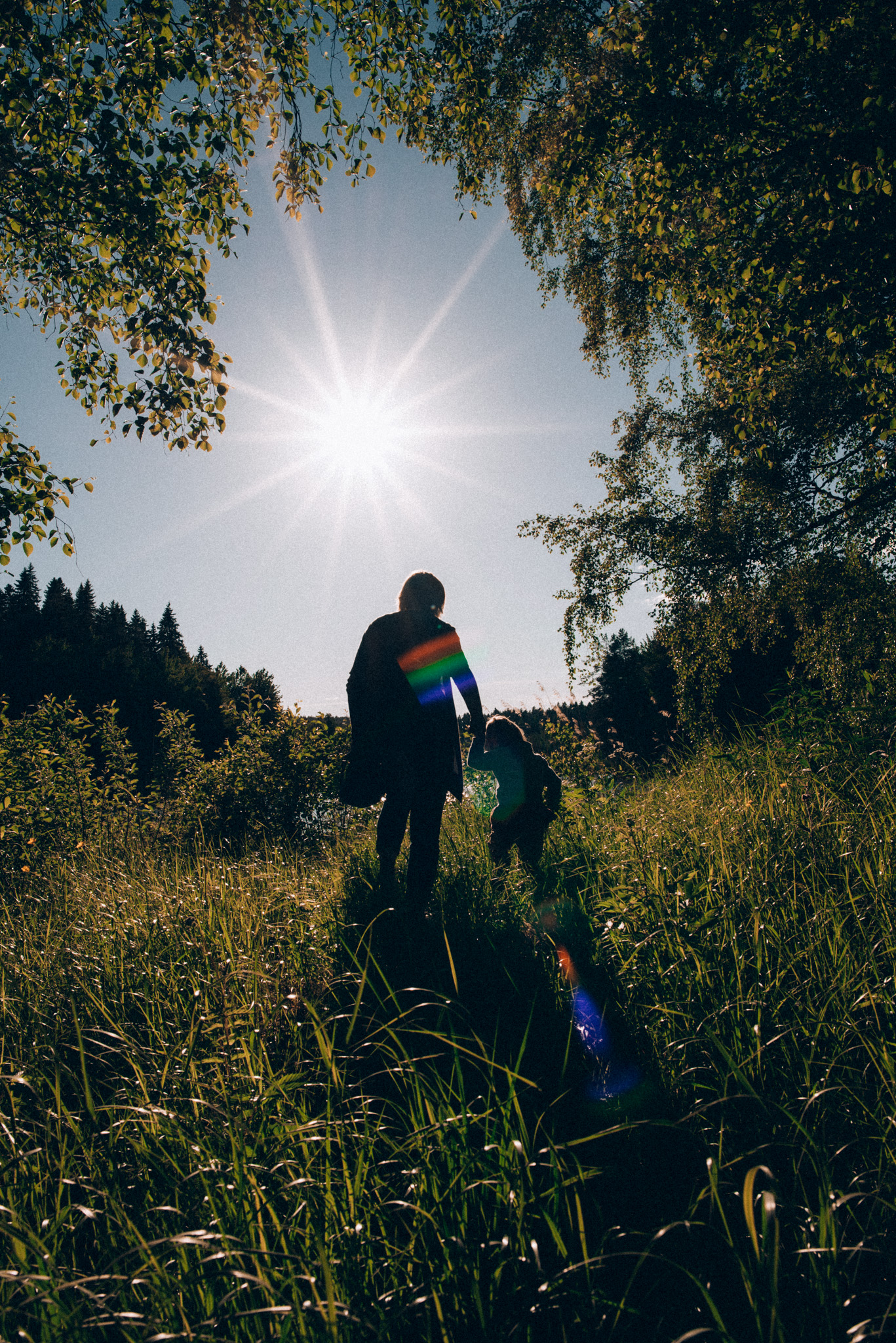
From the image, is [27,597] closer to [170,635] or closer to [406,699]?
[170,635]

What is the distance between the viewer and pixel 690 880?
91.9 inches

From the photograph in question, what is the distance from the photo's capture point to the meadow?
94cm

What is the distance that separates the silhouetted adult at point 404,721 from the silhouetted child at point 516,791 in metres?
0.37

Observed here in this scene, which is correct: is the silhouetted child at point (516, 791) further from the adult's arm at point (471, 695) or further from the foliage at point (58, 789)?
the foliage at point (58, 789)

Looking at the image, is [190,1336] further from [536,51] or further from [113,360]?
[536,51]

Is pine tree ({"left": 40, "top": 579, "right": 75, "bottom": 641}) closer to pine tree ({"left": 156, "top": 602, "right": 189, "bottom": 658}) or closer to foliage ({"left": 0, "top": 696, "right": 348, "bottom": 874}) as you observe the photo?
pine tree ({"left": 156, "top": 602, "right": 189, "bottom": 658})

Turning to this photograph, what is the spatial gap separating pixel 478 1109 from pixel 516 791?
2.22 metres

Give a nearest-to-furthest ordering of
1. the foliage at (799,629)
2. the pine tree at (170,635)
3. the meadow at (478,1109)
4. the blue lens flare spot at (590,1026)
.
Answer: the meadow at (478,1109) < the blue lens flare spot at (590,1026) < the foliage at (799,629) < the pine tree at (170,635)

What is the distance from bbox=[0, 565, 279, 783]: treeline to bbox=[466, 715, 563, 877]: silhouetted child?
32803 mm

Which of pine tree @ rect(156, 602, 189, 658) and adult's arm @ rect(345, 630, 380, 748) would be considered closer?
adult's arm @ rect(345, 630, 380, 748)

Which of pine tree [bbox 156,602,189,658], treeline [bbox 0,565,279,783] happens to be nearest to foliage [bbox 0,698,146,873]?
treeline [bbox 0,565,279,783]

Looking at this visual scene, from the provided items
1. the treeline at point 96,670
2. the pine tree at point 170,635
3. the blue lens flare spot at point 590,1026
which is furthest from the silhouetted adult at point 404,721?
the pine tree at point 170,635

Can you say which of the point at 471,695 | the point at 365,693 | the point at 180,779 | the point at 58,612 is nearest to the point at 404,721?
the point at 365,693

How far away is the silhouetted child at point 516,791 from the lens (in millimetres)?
3449
